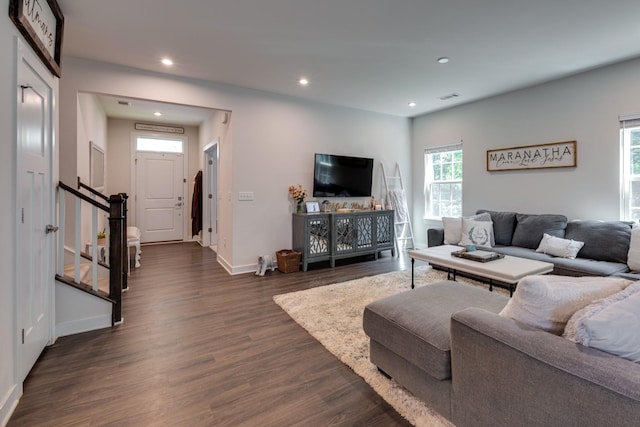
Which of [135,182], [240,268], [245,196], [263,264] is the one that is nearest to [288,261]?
[263,264]

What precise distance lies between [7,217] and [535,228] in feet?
15.8

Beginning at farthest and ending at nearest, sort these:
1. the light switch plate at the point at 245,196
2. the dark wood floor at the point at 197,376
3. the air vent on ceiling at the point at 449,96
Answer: the air vent on ceiling at the point at 449,96
the light switch plate at the point at 245,196
the dark wood floor at the point at 197,376

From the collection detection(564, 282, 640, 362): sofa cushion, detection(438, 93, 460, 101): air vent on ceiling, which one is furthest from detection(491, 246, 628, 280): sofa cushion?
detection(438, 93, 460, 101): air vent on ceiling

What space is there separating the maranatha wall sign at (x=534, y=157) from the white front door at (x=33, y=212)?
17.1ft

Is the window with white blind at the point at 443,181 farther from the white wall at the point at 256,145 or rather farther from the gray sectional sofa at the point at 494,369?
the gray sectional sofa at the point at 494,369

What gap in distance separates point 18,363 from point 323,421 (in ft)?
5.61

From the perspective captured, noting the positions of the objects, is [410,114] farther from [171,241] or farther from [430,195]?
[171,241]

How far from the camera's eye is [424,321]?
1.60 meters

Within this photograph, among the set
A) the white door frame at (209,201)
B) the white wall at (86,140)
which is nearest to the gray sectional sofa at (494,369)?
the white wall at (86,140)

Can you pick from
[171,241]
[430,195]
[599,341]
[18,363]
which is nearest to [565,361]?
[599,341]

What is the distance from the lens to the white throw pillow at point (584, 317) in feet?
3.32

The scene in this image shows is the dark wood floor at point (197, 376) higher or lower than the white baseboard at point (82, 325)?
lower

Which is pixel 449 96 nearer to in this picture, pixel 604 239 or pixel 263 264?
pixel 604 239

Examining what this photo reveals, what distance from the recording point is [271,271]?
14.1 feet
